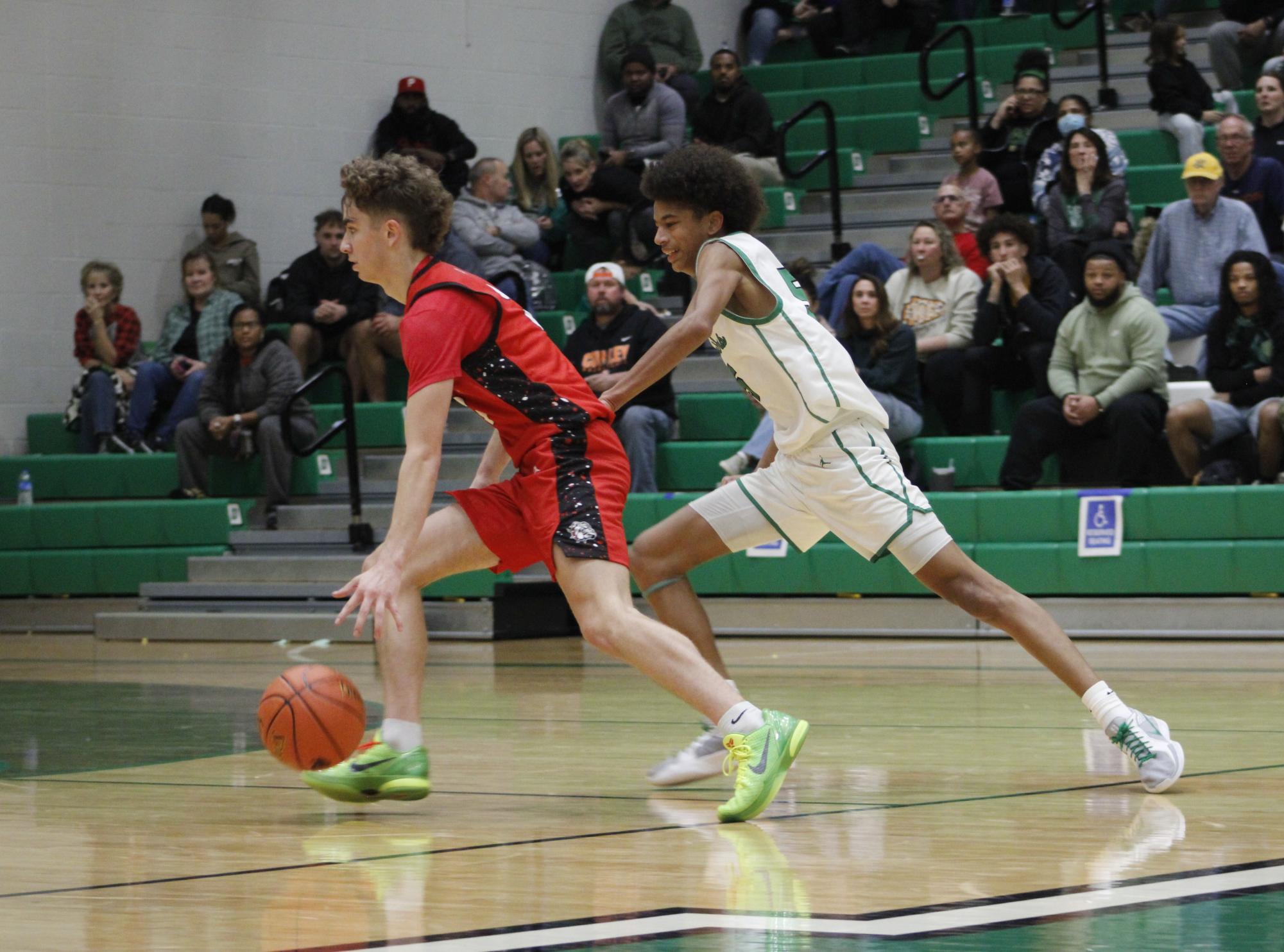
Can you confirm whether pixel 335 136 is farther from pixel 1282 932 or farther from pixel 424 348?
pixel 1282 932

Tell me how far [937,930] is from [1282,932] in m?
0.51

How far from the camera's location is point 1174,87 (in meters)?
12.6

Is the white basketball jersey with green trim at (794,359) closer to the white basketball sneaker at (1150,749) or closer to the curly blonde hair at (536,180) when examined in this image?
the white basketball sneaker at (1150,749)

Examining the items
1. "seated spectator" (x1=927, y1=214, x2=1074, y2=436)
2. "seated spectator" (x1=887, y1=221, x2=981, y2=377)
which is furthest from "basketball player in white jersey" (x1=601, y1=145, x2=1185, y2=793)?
"seated spectator" (x1=887, y1=221, x2=981, y2=377)

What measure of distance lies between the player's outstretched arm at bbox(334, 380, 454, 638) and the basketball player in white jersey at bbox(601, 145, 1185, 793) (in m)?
0.53

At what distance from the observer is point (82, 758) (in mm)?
5598

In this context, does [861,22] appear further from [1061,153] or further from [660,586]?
[660,586]

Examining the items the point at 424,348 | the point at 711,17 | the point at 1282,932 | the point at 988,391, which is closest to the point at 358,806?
the point at 424,348

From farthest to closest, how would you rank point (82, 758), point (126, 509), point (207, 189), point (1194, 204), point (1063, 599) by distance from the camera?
1. point (207, 189)
2. point (126, 509)
3. point (1194, 204)
4. point (1063, 599)
5. point (82, 758)

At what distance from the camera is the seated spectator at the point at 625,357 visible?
10695 mm

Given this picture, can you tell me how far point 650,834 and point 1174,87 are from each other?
9900 millimetres

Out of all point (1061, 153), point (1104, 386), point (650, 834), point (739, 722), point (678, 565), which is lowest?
point (650, 834)

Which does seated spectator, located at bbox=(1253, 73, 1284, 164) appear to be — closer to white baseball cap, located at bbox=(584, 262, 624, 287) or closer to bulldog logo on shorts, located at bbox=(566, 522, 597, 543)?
white baseball cap, located at bbox=(584, 262, 624, 287)

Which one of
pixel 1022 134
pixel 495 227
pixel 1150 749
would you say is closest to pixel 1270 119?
pixel 1022 134
